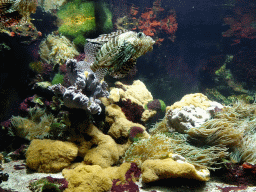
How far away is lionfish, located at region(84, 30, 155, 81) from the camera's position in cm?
199

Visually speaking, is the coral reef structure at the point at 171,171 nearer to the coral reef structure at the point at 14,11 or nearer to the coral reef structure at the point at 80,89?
the coral reef structure at the point at 80,89

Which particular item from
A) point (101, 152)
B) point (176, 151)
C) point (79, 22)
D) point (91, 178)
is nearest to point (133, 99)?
point (101, 152)

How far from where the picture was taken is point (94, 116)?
4.40 m

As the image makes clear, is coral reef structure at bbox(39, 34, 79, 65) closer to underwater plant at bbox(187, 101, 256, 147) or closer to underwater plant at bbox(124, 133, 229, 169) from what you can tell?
underwater plant at bbox(124, 133, 229, 169)

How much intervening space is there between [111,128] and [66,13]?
5233mm

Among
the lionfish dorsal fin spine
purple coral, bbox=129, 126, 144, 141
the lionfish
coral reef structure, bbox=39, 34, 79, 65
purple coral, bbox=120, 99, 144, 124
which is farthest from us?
coral reef structure, bbox=39, 34, 79, 65

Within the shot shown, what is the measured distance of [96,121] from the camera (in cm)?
439

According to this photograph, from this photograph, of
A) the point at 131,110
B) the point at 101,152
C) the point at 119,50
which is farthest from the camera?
the point at 131,110

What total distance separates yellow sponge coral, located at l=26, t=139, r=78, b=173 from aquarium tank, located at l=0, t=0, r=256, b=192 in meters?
0.02

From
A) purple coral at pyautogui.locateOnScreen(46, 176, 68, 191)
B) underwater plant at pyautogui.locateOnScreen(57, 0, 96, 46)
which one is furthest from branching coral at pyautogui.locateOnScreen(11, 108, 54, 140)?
underwater plant at pyautogui.locateOnScreen(57, 0, 96, 46)

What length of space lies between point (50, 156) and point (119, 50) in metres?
2.40

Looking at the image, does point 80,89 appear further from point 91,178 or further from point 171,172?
point 171,172

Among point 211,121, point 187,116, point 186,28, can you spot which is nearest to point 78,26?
point 187,116

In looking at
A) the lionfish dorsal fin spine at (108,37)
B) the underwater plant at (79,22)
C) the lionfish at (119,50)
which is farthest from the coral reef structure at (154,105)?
the lionfish dorsal fin spine at (108,37)
